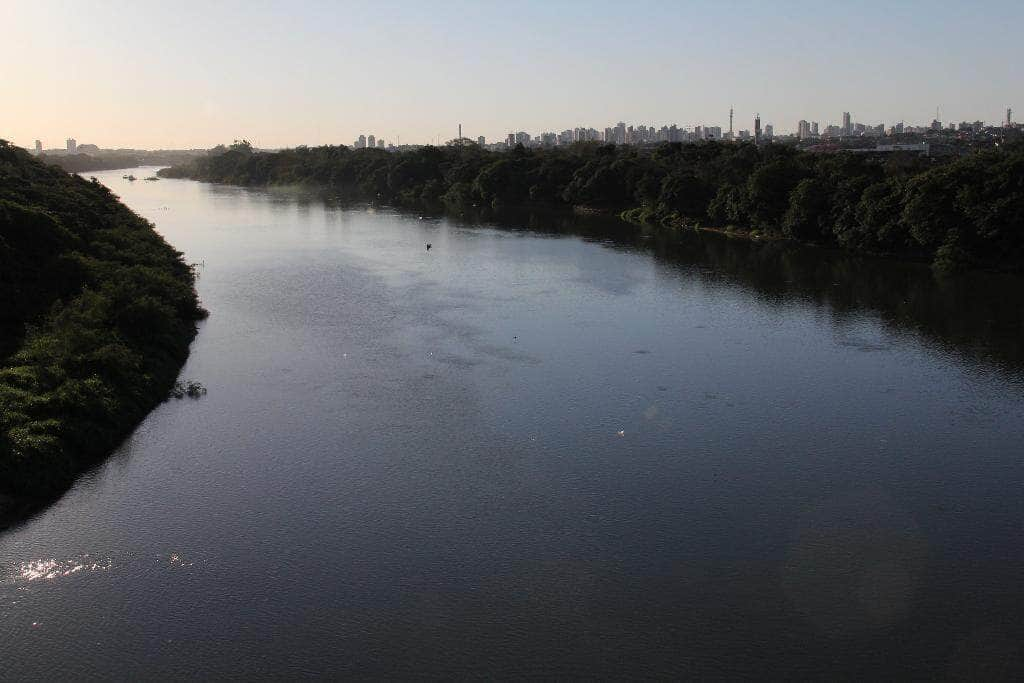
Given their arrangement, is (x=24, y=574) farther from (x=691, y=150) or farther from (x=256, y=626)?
(x=691, y=150)

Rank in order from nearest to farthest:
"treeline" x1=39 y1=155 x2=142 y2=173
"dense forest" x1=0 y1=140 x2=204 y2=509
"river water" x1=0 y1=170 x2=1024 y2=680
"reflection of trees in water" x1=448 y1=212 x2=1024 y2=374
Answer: "river water" x1=0 y1=170 x2=1024 y2=680, "dense forest" x1=0 y1=140 x2=204 y2=509, "reflection of trees in water" x1=448 y1=212 x2=1024 y2=374, "treeline" x1=39 y1=155 x2=142 y2=173

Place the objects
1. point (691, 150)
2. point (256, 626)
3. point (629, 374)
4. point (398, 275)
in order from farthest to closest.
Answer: point (691, 150)
point (398, 275)
point (629, 374)
point (256, 626)

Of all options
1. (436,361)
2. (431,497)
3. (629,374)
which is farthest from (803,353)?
(431,497)

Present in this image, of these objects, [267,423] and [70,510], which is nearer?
[70,510]

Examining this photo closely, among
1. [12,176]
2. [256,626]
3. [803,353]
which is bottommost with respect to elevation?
[256,626]

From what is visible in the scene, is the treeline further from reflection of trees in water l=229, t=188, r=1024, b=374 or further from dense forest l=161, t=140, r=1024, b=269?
reflection of trees in water l=229, t=188, r=1024, b=374

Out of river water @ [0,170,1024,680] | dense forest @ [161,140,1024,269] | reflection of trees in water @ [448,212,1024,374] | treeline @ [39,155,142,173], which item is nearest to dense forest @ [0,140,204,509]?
river water @ [0,170,1024,680]

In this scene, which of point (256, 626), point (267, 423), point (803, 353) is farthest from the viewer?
point (803, 353)
